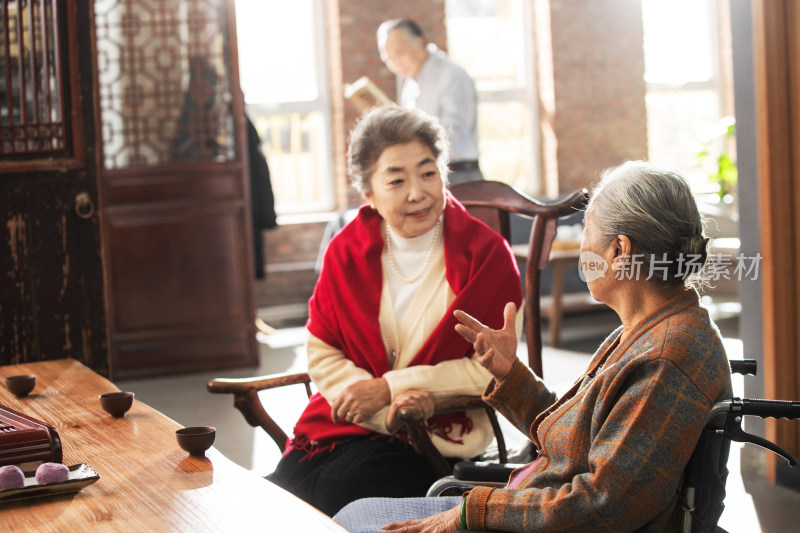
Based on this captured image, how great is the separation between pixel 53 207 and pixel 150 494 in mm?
2705

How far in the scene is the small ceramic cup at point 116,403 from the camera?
72.6 inches

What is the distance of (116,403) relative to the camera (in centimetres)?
184

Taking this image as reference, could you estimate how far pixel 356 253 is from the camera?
2207 mm

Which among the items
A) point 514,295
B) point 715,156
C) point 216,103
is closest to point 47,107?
point 216,103

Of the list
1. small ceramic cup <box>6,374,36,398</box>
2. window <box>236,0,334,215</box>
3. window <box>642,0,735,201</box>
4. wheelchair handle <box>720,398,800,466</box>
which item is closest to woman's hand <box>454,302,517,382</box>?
wheelchair handle <box>720,398,800,466</box>

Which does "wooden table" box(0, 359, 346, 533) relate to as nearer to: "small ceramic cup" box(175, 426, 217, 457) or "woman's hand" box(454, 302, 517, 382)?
"small ceramic cup" box(175, 426, 217, 457)

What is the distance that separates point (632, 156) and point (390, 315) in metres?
6.32

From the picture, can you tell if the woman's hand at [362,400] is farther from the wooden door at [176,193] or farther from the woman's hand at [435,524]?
the wooden door at [176,193]

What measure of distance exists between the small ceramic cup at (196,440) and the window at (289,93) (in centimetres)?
594

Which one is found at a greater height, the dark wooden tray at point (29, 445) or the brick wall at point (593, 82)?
the brick wall at point (593, 82)

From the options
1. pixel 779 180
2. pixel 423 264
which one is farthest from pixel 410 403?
pixel 779 180

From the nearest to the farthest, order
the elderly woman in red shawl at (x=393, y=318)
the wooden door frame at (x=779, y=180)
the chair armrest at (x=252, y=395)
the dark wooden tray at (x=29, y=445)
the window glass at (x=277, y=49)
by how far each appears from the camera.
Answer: the dark wooden tray at (x=29, y=445) → the elderly woman in red shawl at (x=393, y=318) → the chair armrest at (x=252, y=395) → the wooden door frame at (x=779, y=180) → the window glass at (x=277, y=49)

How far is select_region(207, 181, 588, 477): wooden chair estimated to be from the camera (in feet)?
6.28

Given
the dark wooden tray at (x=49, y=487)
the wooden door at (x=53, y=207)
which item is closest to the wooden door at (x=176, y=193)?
the wooden door at (x=53, y=207)
